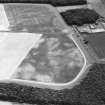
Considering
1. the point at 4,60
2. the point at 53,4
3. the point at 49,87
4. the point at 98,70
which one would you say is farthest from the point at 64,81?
the point at 53,4

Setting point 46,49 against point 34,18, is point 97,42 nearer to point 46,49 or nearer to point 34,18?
point 46,49

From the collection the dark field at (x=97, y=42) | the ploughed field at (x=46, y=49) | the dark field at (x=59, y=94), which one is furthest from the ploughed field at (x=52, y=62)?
the dark field at (x=97, y=42)

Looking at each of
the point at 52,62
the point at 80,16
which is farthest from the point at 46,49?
the point at 80,16

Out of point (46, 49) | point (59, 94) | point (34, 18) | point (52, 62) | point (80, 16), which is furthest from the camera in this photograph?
point (34, 18)

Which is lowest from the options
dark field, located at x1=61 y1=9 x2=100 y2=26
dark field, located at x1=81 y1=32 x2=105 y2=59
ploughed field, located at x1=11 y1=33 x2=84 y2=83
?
dark field, located at x1=81 y1=32 x2=105 y2=59

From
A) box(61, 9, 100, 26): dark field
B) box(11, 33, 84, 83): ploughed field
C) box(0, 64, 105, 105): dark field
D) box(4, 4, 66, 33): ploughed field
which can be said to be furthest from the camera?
box(61, 9, 100, 26): dark field

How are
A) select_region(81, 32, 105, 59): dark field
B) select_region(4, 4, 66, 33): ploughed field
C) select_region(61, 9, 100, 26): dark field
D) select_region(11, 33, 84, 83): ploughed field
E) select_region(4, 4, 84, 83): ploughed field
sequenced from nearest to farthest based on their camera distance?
select_region(11, 33, 84, 83): ploughed field → select_region(4, 4, 84, 83): ploughed field → select_region(81, 32, 105, 59): dark field → select_region(4, 4, 66, 33): ploughed field → select_region(61, 9, 100, 26): dark field

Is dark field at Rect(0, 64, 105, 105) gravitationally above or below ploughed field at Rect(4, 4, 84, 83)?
above

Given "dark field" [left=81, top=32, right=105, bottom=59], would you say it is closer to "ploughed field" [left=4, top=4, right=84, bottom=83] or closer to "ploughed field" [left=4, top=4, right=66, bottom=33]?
"ploughed field" [left=4, top=4, right=84, bottom=83]

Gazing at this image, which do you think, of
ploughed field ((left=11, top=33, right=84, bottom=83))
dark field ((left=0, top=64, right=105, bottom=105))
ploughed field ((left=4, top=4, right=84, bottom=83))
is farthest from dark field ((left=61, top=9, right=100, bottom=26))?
dark field ((left=0, top=64, right=105, bottom=105))
